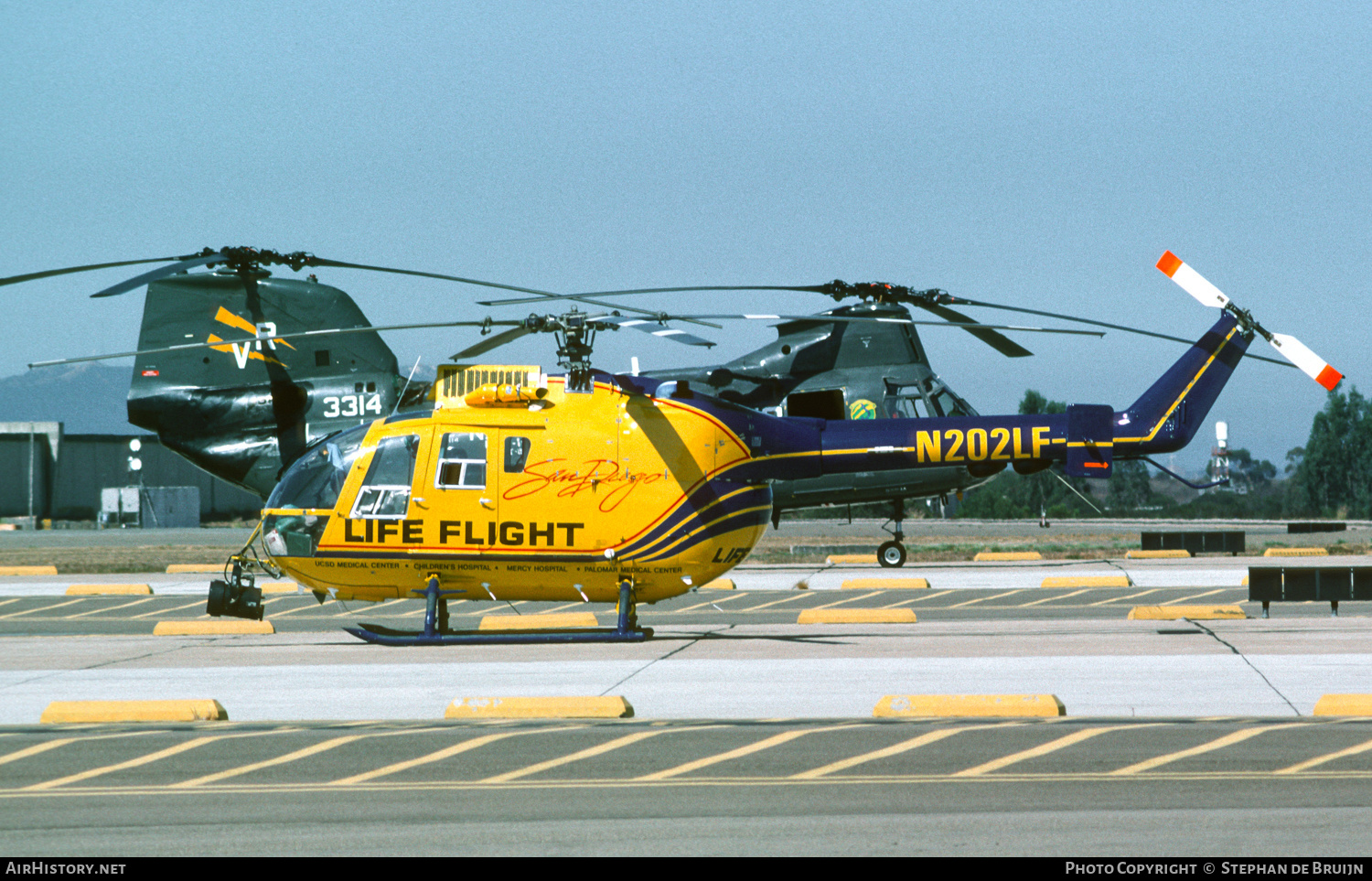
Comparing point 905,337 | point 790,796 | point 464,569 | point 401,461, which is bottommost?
point 790,796

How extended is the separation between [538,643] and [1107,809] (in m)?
8.36

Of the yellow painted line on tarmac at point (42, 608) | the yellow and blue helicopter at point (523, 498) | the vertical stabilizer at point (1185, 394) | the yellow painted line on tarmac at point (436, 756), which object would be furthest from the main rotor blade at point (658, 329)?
the yellow painted line on tarmac at point (42, 608)

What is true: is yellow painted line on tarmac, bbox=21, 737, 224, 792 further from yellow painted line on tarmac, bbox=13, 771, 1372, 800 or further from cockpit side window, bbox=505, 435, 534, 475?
cockpit side window, bbox=505, 435, 534, 475

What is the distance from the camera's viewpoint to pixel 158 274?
1425 centimetres

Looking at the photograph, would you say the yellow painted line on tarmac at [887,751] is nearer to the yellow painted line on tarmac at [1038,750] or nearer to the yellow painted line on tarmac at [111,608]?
the yellow painted line on tarmac at [1038,750]

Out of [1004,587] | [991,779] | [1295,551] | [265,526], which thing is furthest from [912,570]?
[991,779]

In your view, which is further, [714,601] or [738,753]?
[714,601]

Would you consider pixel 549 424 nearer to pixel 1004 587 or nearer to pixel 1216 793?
pixel 1216 793

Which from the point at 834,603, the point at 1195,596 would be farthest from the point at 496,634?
the point at 1195,596

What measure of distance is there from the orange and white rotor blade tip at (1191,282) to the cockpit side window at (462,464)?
10.7 metres

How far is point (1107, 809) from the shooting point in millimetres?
7133

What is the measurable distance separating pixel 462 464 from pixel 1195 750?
8.87 m

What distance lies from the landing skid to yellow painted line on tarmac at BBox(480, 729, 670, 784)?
4.53 meters

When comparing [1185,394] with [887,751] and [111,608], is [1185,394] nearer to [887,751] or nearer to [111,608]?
[887,751]
